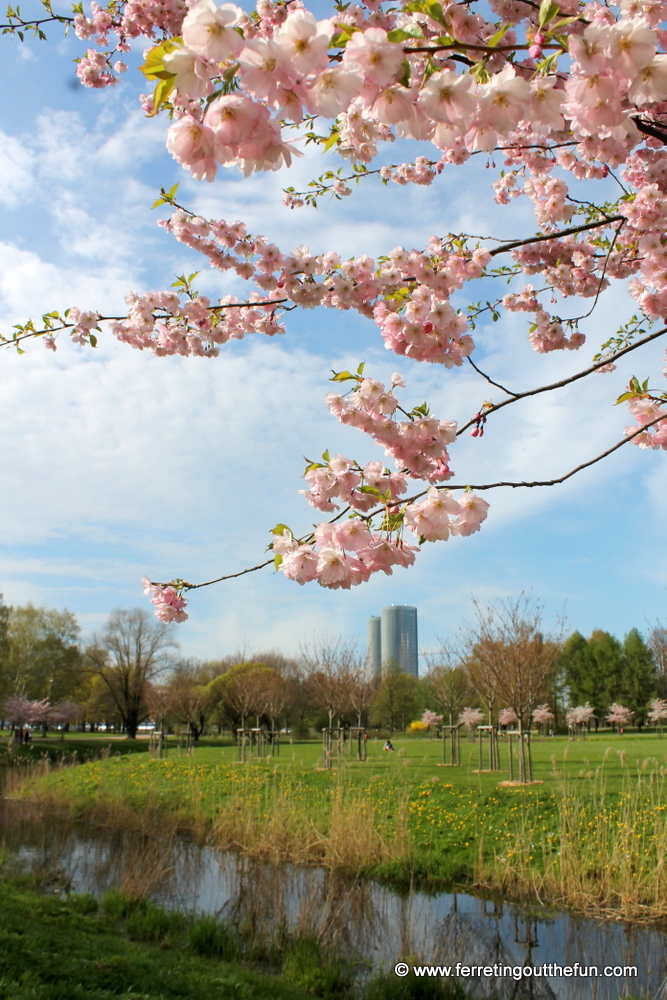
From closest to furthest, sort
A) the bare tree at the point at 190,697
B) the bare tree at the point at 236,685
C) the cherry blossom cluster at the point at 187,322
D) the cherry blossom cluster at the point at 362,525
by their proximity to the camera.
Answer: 1. the cherry blossom cluster at the point at 362,525
2. the cherry blossom cluster at the point at 187,322
3. the bare tree at the point at 236,685
4. the bare tree at the point at 190,697

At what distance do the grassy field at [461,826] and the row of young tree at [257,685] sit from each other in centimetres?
494

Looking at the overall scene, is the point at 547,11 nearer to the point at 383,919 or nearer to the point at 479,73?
the point at 479,73

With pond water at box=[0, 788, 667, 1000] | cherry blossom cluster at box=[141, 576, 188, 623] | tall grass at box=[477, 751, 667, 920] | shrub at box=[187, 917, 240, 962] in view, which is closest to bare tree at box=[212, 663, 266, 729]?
pond water at box=[0, 788, 667, 1000]

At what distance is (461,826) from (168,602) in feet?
25.7

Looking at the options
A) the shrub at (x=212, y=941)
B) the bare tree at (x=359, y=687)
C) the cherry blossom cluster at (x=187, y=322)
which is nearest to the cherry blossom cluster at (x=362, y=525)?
the cherry blossom cluster at (x=187, y=322)

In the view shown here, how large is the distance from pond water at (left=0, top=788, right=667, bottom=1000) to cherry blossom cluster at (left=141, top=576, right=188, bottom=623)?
4.13 meters

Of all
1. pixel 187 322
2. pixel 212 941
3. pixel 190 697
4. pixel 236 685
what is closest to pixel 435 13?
pixel 187 322

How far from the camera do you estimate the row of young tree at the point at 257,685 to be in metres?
22.6

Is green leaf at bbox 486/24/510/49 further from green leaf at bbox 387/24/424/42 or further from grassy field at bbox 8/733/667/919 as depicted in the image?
grassy field at bbox 8/733/667/919

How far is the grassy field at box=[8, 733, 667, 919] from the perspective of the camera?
259 inches

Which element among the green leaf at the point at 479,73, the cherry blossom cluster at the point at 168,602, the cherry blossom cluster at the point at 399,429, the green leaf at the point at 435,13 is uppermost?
the green leaf at the point at 435,13

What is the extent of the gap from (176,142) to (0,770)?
2268 cm

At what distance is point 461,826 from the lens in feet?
29.9

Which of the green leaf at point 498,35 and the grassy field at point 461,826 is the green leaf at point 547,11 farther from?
the grassy field at point 461,826
